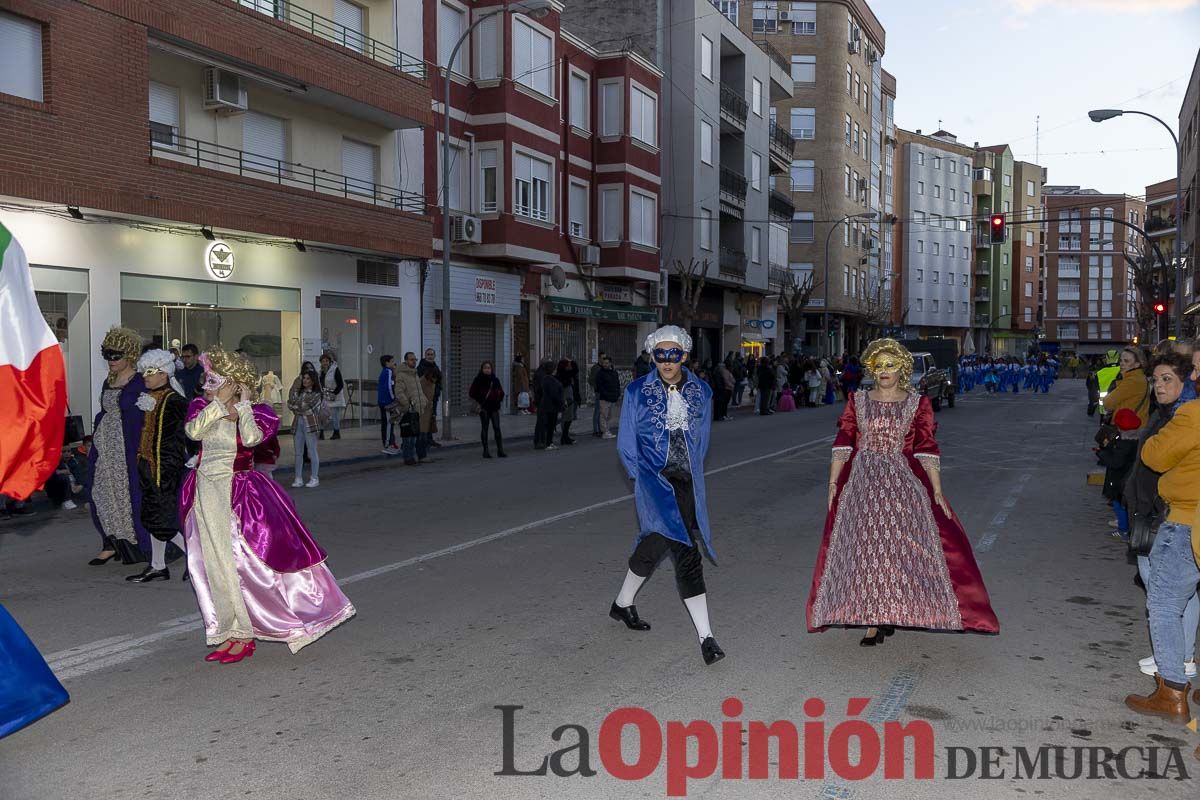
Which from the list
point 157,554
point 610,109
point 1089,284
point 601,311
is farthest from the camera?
point 1089,284

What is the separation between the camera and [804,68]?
5588 centimetres

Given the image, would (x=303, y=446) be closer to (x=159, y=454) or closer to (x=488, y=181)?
(x=159, y=454)

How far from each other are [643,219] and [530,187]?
6.51 meters

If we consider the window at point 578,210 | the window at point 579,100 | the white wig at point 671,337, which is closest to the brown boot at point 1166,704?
the white wig at point 671,337

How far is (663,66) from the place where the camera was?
117 ft

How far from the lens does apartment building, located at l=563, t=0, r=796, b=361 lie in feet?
116

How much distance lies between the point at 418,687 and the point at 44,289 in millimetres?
12469

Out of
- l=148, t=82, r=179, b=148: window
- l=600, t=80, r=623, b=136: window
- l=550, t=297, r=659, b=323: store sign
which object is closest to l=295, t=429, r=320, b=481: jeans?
l=148, t=82, r=179, b=148: window

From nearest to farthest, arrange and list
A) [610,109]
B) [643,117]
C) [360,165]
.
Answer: [360,165], [610,109], [643,117]

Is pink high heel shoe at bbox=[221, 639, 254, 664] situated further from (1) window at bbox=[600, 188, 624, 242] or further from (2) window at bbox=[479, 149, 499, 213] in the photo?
(1) window at bbox=[600, 188, 624, 242]

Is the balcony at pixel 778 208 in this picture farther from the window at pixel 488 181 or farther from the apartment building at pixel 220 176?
the apartment building at pixel 220 176

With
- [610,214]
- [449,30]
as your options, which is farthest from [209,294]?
[610,214]

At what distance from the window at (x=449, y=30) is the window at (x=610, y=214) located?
717 cm

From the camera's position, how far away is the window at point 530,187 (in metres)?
25.8
